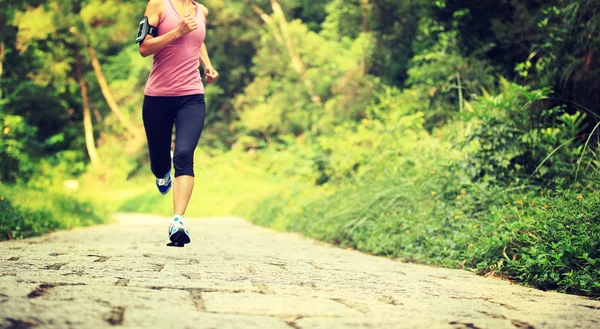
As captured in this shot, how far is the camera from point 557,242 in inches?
202

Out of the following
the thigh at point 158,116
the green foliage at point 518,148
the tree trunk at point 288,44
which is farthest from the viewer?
the tree trunk at point 288,44

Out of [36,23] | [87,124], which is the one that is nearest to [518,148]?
[36,23]

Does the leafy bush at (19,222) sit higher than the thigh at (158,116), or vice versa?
the thigh at (158,116)

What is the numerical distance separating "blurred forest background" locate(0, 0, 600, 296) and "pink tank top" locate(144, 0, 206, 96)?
2.76 metres

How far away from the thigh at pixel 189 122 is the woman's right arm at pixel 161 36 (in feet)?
1.52

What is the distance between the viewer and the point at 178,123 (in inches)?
205

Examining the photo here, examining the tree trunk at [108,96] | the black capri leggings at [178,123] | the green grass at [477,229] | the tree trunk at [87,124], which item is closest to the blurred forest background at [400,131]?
the green grass at [477,229]

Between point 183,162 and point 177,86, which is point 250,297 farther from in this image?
point 177,86

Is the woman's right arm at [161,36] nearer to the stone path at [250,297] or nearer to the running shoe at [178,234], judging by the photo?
the running shoe at [178,234]

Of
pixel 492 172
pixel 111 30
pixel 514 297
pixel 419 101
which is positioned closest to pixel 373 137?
pixel 419 101

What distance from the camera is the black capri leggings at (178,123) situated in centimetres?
512

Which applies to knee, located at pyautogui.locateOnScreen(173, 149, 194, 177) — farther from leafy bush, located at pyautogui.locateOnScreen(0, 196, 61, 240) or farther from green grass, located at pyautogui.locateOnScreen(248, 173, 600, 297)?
leafy bush, located at pyautogui.locateOnScreen(0, 196, 61, 240)

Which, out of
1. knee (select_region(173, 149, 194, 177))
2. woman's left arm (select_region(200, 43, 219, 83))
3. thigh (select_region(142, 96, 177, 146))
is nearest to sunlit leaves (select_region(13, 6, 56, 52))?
woman's left arm (select_region(200, 43, 219, 83))

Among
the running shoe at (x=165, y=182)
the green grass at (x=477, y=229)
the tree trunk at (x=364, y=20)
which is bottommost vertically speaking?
the green grass at (x=477, y=229)
